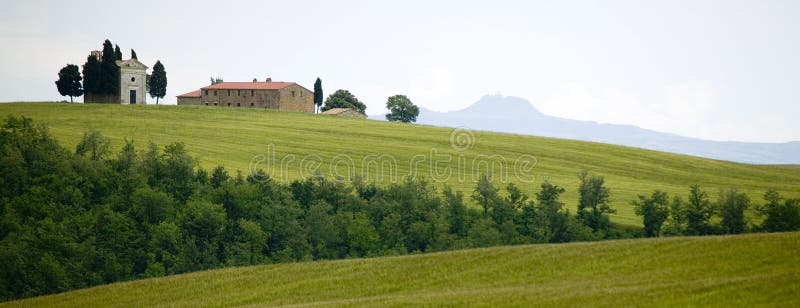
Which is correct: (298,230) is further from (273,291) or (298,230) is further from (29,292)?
(273,291)

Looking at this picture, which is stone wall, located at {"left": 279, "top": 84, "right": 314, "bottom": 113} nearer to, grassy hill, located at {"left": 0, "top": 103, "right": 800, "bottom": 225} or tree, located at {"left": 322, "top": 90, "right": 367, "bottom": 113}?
grassy hill, located at {"left": 0, "top": 103, "right": 800, "bottom": 225}

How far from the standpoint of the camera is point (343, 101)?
522 feet

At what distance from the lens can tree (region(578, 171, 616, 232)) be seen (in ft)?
204

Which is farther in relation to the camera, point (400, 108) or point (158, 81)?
point (400, 108)

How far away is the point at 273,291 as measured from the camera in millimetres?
36188

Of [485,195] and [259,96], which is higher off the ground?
[259,96]

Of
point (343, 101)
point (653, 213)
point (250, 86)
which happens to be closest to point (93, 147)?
point (653, 213)

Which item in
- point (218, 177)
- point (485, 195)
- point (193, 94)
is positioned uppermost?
point (193, 94)

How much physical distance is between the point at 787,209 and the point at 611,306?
39239 mm

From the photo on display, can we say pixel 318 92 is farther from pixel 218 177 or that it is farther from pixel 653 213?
pixel 653 213

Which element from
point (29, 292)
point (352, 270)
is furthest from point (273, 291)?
point (29, 292)

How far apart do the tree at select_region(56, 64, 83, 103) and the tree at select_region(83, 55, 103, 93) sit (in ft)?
4.50

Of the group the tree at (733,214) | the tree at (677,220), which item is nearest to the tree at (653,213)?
the tree at (677,220)

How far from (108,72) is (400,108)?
60167 millimetres
